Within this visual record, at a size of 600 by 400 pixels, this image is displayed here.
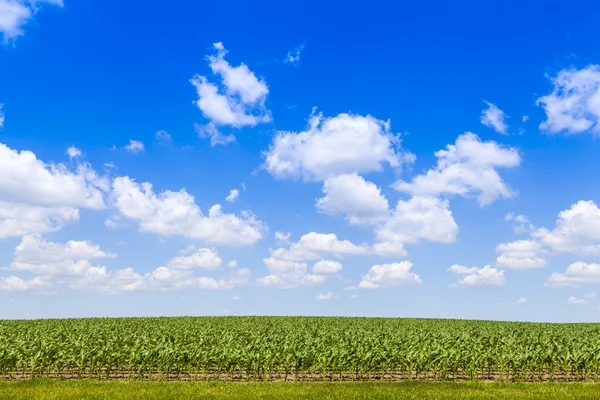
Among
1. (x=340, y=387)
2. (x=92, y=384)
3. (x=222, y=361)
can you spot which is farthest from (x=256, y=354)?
(x=92, y=384)

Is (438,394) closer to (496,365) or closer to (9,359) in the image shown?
(496,365)

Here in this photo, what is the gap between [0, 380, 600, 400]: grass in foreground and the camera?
15078 millimetres

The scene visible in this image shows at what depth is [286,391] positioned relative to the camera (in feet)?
52.3

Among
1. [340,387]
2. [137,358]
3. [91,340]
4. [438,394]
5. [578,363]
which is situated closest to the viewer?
[438,394]

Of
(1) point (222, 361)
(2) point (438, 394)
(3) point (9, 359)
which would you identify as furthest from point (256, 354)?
(3) point (9, 359)

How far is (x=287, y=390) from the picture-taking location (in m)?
16.2

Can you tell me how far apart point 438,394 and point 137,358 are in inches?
431

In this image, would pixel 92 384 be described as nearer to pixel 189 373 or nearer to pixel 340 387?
pixel 189 373

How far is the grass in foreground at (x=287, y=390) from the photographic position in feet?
49.5

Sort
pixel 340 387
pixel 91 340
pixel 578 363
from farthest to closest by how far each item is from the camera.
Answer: pixel 91 340 → pixel 578 363 → pixel 340 387

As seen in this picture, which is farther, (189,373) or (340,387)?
(189,373)

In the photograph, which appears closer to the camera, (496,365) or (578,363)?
(578,363)

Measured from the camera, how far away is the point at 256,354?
66.3ft

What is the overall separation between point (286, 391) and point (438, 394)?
177 inches
